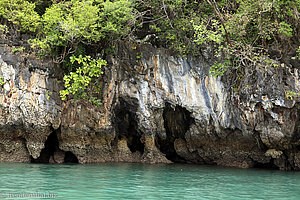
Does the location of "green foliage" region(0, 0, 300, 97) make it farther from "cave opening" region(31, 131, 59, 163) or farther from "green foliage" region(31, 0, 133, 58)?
"cave opening" region(31, 131, 59, 163)

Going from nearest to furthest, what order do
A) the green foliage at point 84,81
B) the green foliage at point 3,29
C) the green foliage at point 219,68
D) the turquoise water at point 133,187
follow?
the turquoise water at point 133,187 → the green foliage at point 84,81 → the green foliage at point 219,68 → the green foliage at point 3,29

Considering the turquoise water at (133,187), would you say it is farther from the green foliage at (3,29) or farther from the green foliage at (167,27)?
the green foliage at (3,29)

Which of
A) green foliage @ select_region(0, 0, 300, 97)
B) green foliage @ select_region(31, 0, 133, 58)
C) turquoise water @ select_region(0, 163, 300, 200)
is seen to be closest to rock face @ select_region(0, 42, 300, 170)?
green foliage @ select_region(0, 0, 300, 97)

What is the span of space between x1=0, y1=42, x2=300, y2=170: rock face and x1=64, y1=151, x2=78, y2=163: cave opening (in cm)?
4

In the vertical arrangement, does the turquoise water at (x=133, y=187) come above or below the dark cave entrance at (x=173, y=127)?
below

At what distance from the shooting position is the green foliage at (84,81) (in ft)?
33.6

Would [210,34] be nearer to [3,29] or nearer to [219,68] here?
[219,68]

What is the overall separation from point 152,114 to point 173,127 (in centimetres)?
127

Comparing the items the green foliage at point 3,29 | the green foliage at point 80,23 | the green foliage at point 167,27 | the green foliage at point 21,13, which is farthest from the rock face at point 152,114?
the green foliage at point 21,13

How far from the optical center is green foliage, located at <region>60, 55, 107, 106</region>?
33.6 feet

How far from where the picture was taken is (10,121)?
34.2 ft

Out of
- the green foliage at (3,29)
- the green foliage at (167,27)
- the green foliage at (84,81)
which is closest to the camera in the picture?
the green foliage at (167,27)

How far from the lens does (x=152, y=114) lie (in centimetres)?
1183

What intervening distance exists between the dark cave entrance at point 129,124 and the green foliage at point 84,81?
1.08 meters
